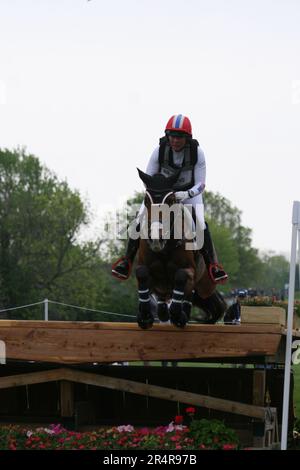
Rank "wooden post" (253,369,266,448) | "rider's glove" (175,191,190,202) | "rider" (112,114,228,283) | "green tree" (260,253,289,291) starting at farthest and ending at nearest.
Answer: "green tree" (260,253,289,291) → "rider" (112,114,228,283) → "wooden post" (253,369,266,448) → "rider's glove" (175,191,190,202)

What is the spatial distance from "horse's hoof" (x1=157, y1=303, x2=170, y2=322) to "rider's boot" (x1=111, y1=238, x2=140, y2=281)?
0.48 m

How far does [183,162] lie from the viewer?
848 centimetres

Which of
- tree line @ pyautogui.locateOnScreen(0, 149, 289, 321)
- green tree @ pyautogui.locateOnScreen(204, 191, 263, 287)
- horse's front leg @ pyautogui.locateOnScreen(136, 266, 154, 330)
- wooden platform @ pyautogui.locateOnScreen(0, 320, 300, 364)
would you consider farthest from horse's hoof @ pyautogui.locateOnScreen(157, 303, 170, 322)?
green tree @ pyautogui.locateOnScreen(204, 191, 263, 287)

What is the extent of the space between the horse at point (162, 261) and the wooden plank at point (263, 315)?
40.7 inches

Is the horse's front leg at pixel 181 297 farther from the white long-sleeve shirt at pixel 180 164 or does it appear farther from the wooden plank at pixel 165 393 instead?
the white long-sleeve shirt at pixel 180 164

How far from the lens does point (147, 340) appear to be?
7.98m

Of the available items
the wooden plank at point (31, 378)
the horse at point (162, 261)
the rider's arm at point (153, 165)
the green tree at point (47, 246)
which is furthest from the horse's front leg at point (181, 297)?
the green tree at point (47, 246)

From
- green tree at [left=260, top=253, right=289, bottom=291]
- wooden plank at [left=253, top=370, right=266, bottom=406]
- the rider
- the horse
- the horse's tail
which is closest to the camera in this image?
the horse

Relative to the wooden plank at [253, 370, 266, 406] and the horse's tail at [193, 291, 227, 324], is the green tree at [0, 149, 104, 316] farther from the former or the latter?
the wooden plank at [253, 370, 266, 406]

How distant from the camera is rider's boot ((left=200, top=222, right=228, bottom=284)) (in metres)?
8.53

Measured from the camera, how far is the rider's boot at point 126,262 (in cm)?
818

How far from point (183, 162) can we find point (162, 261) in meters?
1.21

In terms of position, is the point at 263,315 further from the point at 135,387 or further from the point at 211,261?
the point at 135,387

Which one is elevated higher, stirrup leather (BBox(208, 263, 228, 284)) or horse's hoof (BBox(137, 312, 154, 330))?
stirrup leather (BBox(208, 263, 228, 284))
